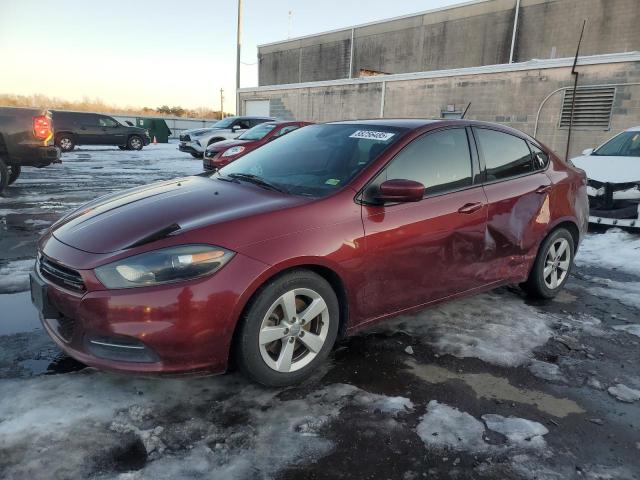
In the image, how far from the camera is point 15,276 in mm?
4574

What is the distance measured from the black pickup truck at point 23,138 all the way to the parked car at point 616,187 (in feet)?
30.8

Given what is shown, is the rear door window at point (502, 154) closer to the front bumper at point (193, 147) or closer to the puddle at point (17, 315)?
the puddle at point (17, 315)

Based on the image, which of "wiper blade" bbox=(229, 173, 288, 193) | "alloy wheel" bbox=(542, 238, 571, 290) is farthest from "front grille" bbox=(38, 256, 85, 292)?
"alloy wheel" bbox=(542, 238, 571, 290)

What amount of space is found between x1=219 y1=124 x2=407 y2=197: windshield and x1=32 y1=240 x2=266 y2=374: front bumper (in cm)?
90

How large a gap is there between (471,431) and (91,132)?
22.6 meters

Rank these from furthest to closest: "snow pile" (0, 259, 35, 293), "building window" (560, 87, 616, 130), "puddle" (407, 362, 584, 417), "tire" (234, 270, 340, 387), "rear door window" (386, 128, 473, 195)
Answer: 1. "building window" (560, 87, 616, 130)
2. "snow pile" (0, 259, 35, 293)
3. "rear door window" (386, 128, 473, 195)
4. "puddle" (407, 362, 584, 417)
5. "tire" (234, 270, 340, 387)

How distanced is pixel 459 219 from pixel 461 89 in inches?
561

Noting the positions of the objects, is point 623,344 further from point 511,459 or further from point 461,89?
point 461,89

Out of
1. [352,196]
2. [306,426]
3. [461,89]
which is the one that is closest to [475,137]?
[352,196]

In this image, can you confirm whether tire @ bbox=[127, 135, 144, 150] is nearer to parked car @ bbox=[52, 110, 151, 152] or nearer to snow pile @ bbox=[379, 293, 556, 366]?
parked car @ bbox=[52, 110, 151, 152]

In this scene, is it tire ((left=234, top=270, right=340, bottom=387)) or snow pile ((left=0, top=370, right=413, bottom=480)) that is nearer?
snow pile ((left=0, top=370, right=413, bottom=480))

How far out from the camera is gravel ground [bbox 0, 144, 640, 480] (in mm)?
2229

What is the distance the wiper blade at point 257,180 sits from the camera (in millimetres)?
3227

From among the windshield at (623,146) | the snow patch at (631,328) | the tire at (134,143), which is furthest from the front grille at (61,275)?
the tire at (134,143)
